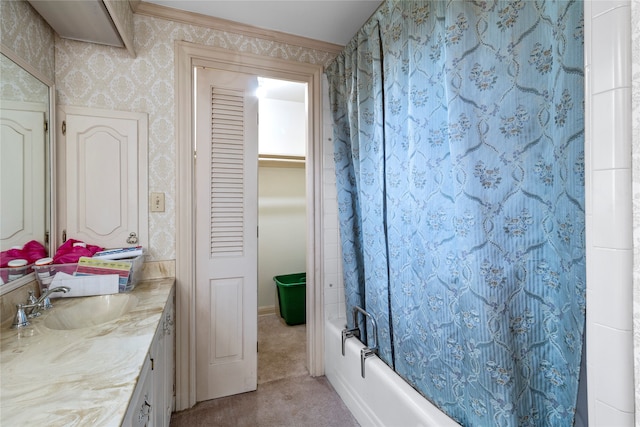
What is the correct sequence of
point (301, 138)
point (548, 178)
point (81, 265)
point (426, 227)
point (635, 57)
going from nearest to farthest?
point (635, 57) → point (548, 178) → point (426, 227) → point (81, 265) → point (301, 138)

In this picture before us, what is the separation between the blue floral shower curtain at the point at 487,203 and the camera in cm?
80

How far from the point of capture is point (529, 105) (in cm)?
86

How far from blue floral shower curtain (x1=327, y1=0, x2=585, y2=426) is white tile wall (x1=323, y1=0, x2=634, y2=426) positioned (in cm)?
18

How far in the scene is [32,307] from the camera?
115 cm

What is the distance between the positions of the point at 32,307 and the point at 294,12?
207 centimetres

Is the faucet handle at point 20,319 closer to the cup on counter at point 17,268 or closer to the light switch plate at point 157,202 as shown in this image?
the cup on counter at point 17,268

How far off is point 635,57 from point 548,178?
0.35 metres

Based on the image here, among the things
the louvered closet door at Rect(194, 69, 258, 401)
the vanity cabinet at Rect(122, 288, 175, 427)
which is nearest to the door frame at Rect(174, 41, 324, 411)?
the louvered closet door at Rect(194, 69, 258, 401)

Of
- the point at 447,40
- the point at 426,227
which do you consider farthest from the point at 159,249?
the point at 447,40

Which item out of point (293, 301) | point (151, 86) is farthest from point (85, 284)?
point (293, 301)

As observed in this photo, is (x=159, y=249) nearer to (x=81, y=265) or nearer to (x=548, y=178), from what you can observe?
(x=81, y=265)

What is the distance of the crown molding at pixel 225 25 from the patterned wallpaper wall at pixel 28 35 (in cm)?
49

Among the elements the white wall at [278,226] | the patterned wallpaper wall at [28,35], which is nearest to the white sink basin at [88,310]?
the patterned wallpaper wall at [28,35]

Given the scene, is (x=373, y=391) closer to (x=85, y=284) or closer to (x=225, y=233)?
(x=225, y=233)
